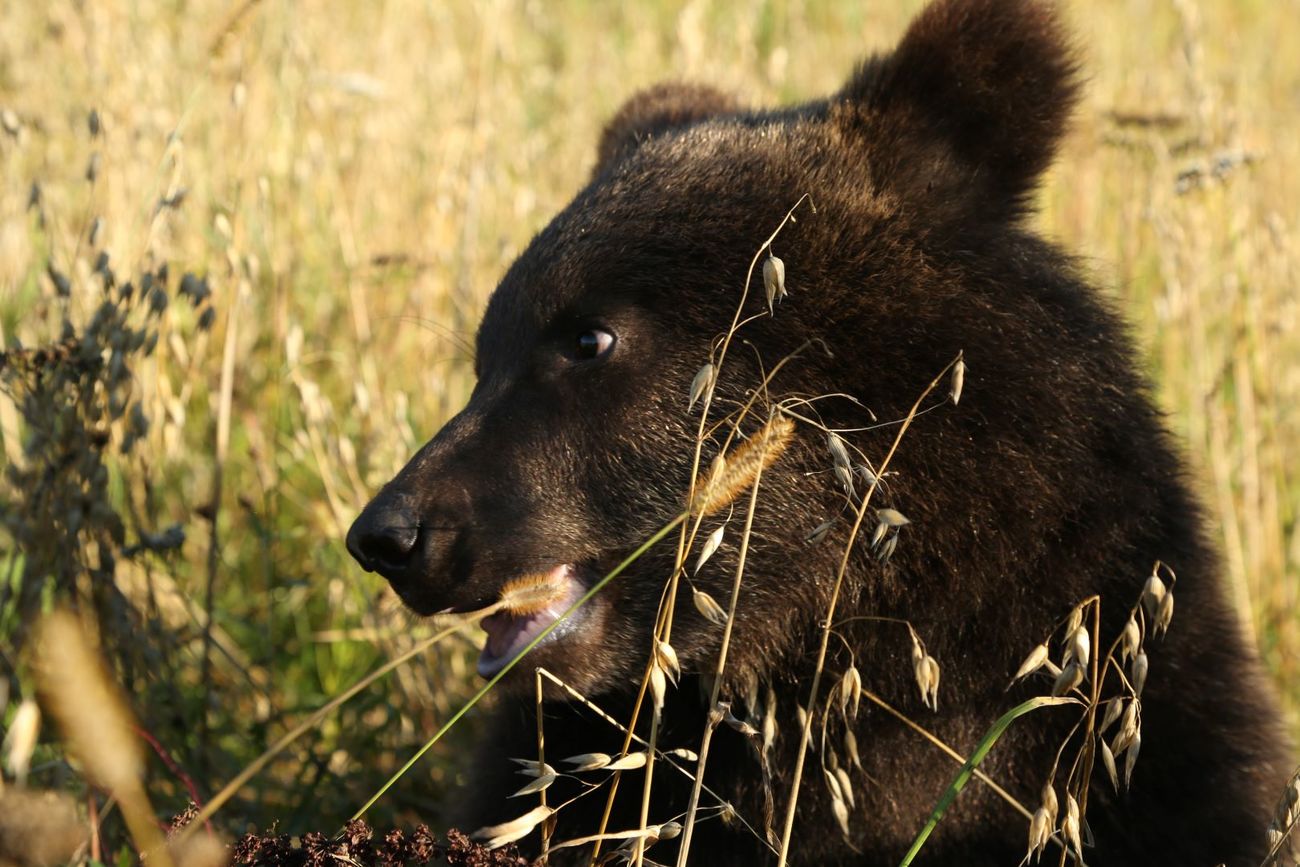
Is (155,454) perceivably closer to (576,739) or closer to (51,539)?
Answer: (51,539)

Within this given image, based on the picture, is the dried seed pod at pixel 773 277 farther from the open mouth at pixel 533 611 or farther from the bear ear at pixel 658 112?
the bear ear at pixel 658 112

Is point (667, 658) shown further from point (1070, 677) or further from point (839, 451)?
point (1070, 677)

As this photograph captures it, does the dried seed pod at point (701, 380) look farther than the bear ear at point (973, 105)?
No

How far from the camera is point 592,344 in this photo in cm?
280

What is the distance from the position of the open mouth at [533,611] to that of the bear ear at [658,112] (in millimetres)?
1265

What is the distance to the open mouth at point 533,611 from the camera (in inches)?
103

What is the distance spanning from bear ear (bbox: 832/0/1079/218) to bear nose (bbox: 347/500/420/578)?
3.88ft

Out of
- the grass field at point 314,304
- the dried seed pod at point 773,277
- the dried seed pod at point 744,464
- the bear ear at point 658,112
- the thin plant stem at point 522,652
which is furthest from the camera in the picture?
the bear ear at point 658,112

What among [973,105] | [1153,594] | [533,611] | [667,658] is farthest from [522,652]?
[973,105]

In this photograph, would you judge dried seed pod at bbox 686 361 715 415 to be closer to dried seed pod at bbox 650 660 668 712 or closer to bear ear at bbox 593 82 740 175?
dried seed pod at bbox 650 660 668 712

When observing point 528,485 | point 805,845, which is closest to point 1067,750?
point 805,845

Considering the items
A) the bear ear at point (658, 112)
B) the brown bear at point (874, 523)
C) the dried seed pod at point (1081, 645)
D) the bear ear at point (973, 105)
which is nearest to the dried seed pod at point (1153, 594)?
the dried seed pod at point (1081, 645)

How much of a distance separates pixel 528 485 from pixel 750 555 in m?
0.45

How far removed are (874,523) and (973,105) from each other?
0.88 meters
